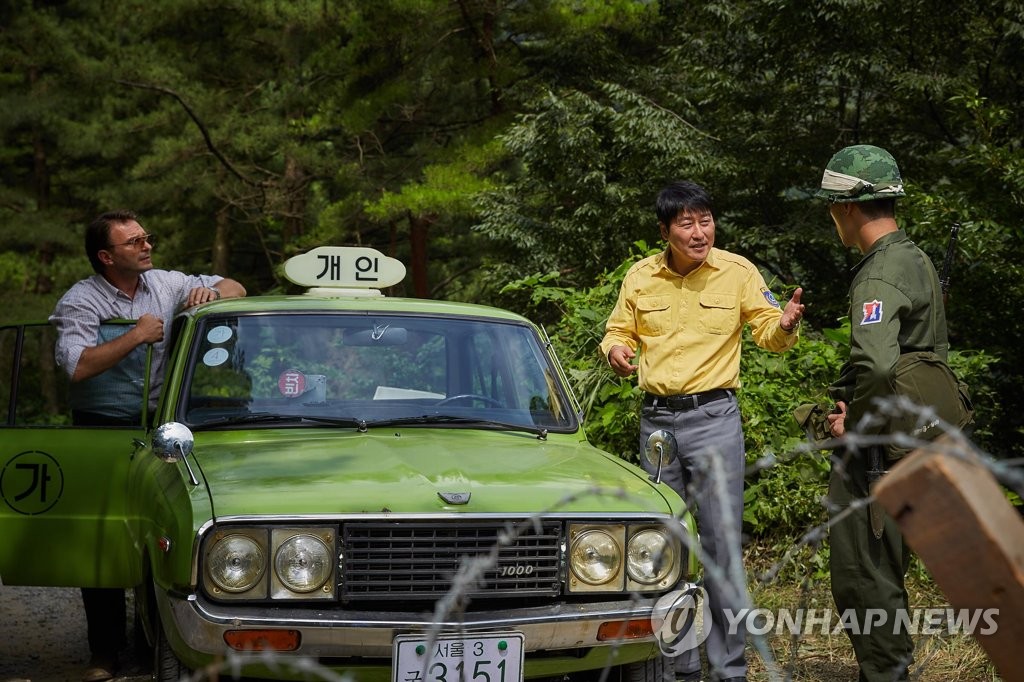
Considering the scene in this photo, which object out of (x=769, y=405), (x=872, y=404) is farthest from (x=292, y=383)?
(x=769, y=405)

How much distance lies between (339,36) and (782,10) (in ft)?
43.9

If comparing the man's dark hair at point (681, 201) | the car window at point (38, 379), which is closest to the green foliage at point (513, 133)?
the car window at point (38, 379)

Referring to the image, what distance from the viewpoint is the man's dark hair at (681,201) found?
17.0 feet

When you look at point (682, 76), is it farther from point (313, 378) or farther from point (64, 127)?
point (313, 378)

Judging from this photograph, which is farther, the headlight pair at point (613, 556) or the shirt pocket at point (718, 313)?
the shirt pocket at point (718, 313)

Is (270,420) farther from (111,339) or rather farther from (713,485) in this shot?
(713,485)

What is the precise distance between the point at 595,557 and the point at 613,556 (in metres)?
0.06

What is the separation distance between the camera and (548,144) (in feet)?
65.3

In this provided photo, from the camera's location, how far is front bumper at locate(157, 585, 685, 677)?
146 inches

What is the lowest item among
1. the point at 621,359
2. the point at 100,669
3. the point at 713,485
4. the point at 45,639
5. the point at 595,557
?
the point at 45,639

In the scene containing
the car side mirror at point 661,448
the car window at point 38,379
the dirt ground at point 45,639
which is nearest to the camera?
the car side mirror at point 661,448

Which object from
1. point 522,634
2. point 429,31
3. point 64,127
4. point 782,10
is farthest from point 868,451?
point 64,127

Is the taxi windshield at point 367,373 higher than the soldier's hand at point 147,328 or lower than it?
lower

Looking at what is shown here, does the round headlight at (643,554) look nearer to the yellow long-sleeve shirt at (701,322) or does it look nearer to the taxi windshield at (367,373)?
the taxi windshield at (367,373)
